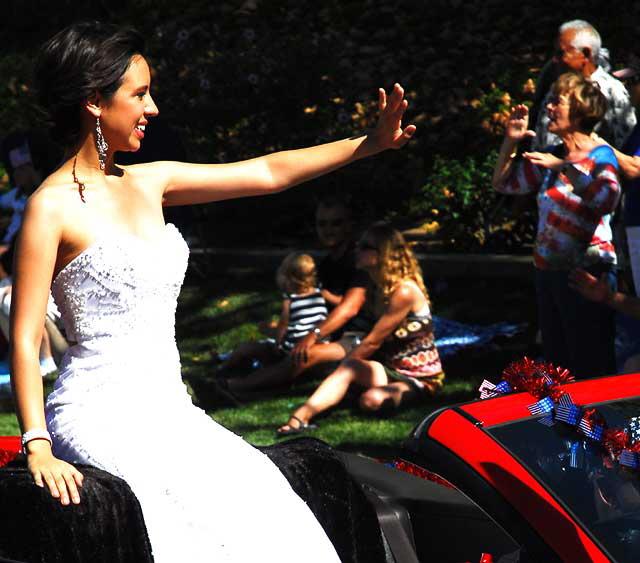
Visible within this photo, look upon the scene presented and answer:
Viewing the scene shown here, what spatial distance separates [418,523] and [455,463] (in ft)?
2.48

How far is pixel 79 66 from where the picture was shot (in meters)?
3.31

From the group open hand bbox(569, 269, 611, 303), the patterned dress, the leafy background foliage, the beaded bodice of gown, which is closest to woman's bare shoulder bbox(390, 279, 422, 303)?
the patterned dress

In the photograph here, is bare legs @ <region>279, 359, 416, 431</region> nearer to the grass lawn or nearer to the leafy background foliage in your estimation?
the grass lawn

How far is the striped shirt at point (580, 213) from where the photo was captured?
639cm

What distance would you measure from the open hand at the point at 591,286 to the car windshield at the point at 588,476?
303 centimetres

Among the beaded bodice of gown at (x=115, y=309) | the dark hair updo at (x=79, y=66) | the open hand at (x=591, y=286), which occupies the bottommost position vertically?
the open hand at (x=591, y=286)

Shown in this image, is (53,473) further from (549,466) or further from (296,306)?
(296,306)

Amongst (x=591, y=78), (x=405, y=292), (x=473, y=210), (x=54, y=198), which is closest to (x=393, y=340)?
(x=405, y=292)

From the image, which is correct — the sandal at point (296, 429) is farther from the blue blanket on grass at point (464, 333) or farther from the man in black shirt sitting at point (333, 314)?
the blue blanket on grass at point (464, 333)

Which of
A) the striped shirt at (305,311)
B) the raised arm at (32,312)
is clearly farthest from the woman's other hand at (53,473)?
the striped shirt at (305,311)

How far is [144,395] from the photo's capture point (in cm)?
336

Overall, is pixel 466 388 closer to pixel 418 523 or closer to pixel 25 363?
pixel 418 523

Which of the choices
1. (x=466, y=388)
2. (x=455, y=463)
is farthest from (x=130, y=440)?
(x=466, y=388)

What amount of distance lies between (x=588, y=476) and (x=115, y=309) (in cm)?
130
